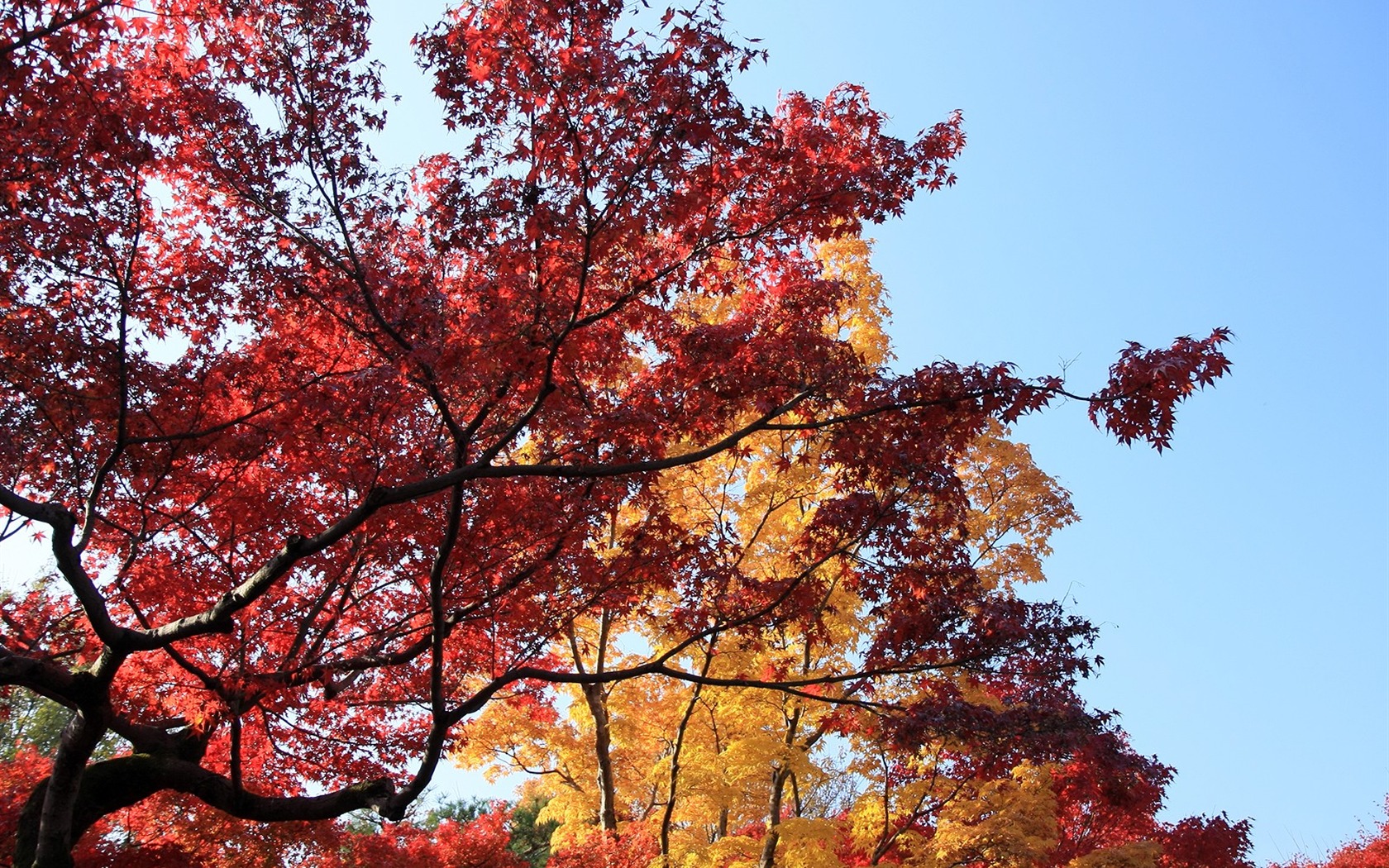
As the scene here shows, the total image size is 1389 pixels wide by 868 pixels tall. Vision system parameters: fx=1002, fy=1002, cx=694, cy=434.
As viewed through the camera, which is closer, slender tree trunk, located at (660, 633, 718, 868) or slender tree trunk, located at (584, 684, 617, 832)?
slender tree trunk, located at (660, 633, 718, 868)

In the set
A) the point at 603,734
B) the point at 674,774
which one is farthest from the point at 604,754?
the point at 674,774

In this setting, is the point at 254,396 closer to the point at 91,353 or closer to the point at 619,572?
the point at 91,353

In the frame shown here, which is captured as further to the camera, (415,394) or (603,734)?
(603,734)

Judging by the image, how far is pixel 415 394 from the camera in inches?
316

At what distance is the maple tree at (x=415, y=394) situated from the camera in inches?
254

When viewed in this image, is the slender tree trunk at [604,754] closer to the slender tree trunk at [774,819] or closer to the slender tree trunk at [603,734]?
the slender tree trunk at [603,734]

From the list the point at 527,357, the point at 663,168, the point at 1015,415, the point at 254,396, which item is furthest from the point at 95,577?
the point at 1015,415

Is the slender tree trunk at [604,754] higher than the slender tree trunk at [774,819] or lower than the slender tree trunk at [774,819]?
higher

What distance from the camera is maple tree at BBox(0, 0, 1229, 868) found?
6.45 metres

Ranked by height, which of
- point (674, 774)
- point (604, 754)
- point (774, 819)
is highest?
point (604, 754)

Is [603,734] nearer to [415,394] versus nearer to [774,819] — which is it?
[774,819]

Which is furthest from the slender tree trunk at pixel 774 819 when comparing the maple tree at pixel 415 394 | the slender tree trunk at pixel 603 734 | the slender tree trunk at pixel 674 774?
the maple tree at pixel 415 394

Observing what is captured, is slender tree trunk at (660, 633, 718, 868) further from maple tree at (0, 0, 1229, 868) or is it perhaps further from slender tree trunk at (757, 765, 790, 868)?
maple tree at (0, 0, 1229, 868)

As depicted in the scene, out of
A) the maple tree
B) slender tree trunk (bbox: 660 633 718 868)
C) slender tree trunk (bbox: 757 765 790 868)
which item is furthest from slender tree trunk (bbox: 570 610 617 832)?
the maple tree
